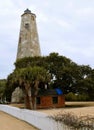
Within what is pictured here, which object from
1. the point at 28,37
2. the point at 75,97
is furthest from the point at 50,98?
the point at 28,37

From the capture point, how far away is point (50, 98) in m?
38.5

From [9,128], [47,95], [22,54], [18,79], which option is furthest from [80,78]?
[9,128]

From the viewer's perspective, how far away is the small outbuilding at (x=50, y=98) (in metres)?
38.3

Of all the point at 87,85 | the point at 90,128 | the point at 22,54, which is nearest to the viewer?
the point at 90,128

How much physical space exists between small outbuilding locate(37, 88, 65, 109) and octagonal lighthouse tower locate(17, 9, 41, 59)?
1301 cm

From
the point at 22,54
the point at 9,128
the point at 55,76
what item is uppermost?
the point at 22,54

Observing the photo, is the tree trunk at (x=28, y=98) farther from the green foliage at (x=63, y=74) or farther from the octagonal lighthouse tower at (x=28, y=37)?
the octagonal lighthouse tower at (x=28, y=37)

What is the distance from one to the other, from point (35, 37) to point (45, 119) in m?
39.1

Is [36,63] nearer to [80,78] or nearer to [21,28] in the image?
[80,78]

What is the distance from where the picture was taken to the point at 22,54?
5084 cm

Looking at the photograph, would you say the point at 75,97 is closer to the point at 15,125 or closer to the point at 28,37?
the point at 28,37

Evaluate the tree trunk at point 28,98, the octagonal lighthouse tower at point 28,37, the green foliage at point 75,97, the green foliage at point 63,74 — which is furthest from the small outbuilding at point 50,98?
the octagonal lighthouse tower at point 28,37

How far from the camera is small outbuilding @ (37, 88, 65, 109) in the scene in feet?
126

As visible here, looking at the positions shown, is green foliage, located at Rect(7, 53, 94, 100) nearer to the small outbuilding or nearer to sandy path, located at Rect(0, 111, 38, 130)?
the small outbuilding
